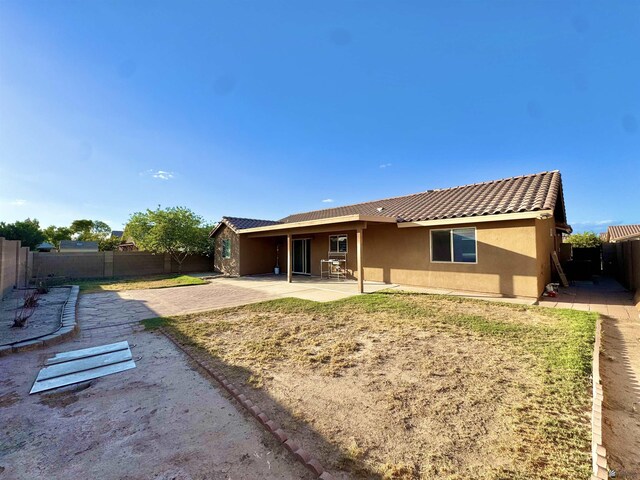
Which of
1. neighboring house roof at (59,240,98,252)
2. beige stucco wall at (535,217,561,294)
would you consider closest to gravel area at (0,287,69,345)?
beige stucco wall at (535,217,561,294)

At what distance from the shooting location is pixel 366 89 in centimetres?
1146

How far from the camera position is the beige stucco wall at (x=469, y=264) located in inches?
313

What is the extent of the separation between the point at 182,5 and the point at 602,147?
1908 centimetres

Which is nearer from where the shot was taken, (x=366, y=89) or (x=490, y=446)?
(x=490, y=446)

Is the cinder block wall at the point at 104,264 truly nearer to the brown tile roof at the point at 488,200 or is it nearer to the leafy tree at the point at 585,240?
the brown tile roof at the point at 488,200

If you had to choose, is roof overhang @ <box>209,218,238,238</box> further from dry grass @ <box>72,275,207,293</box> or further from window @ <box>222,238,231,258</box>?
dry grass @ <box>72,275,207,293</box>

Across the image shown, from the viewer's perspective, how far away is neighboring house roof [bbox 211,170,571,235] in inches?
319

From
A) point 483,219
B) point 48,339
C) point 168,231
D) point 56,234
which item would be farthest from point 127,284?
point 56,234

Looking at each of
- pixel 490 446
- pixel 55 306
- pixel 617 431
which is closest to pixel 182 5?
pixel 55 306

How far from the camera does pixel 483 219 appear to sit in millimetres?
8195

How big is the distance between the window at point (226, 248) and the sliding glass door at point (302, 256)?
415 centimetres

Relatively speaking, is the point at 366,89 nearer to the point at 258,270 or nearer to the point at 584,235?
the point at 258,270

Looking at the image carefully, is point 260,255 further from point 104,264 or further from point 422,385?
point 422,385

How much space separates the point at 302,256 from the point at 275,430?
1294 cm
